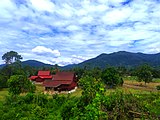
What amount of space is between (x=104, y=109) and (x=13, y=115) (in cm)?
1273

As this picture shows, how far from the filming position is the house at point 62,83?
2116 inches

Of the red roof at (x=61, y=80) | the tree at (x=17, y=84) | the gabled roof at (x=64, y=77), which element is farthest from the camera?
the gabled roof at (x=64, y=77)

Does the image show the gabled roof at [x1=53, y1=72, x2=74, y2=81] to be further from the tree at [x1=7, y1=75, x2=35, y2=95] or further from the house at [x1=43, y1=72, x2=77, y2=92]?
the tree at [x1=7, y1=75, x2=35, y2=95]

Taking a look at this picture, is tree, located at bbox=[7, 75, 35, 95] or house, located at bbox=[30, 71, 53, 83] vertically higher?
house, located at bbox=[30, 71, 53, 83]

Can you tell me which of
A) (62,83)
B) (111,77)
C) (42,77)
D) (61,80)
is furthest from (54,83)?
(42,77)

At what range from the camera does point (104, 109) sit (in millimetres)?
6863

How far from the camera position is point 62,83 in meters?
55.4

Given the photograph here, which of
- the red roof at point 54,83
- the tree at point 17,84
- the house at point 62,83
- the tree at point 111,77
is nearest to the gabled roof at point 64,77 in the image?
the house at point 62,83

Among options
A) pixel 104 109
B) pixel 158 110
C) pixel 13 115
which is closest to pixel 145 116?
pixel 104 109

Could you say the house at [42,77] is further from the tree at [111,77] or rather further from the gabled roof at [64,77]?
the tree at [111,77]

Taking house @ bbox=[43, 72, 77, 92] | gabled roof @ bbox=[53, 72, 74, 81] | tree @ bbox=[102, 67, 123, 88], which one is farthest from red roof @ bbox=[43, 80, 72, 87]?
tree @ bbox=[102, 67, 123, 88]

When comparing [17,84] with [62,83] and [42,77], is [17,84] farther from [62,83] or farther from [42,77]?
[42,77]

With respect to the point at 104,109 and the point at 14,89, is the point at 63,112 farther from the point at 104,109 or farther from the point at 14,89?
the point at 14,89

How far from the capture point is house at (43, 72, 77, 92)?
176 feet
